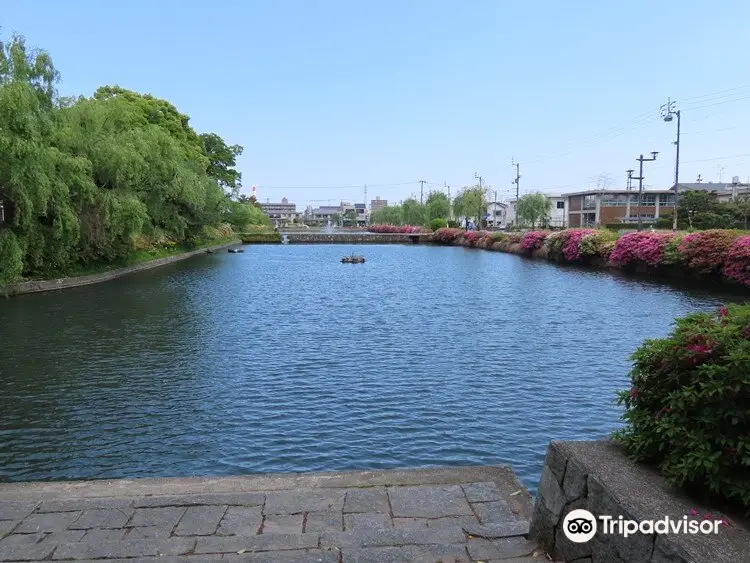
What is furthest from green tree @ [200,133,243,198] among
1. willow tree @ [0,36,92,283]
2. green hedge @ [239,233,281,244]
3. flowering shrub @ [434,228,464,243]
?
willow tree @ [0,36,92,283]

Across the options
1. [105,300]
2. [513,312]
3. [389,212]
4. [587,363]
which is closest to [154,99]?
[105,300]

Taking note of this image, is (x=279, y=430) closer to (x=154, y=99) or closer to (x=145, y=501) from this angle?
(x=145, y=501)

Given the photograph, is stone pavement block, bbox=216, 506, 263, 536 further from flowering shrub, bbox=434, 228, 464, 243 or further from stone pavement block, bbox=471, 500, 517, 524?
flowering shrub, bbox=434, 228, 464, 243

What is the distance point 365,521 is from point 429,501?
60cm

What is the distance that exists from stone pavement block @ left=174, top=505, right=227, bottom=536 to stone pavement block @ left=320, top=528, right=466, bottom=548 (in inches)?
35.6

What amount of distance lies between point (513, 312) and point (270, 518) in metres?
15.7

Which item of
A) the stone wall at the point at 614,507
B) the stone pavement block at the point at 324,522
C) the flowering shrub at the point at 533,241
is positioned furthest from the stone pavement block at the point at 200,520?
the flowering shrub at the point at 533,241

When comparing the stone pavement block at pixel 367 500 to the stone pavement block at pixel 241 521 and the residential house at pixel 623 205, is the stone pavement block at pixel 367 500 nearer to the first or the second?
the stone pavement block at pixel 241 521

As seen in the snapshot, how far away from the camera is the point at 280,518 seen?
4.39 metres

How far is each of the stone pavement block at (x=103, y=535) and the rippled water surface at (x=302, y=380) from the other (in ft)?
8.69

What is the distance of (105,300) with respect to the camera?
67.8 ft

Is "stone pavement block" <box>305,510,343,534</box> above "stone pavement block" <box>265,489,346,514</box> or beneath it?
above

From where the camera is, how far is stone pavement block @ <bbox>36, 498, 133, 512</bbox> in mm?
4648

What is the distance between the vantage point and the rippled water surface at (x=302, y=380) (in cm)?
738
